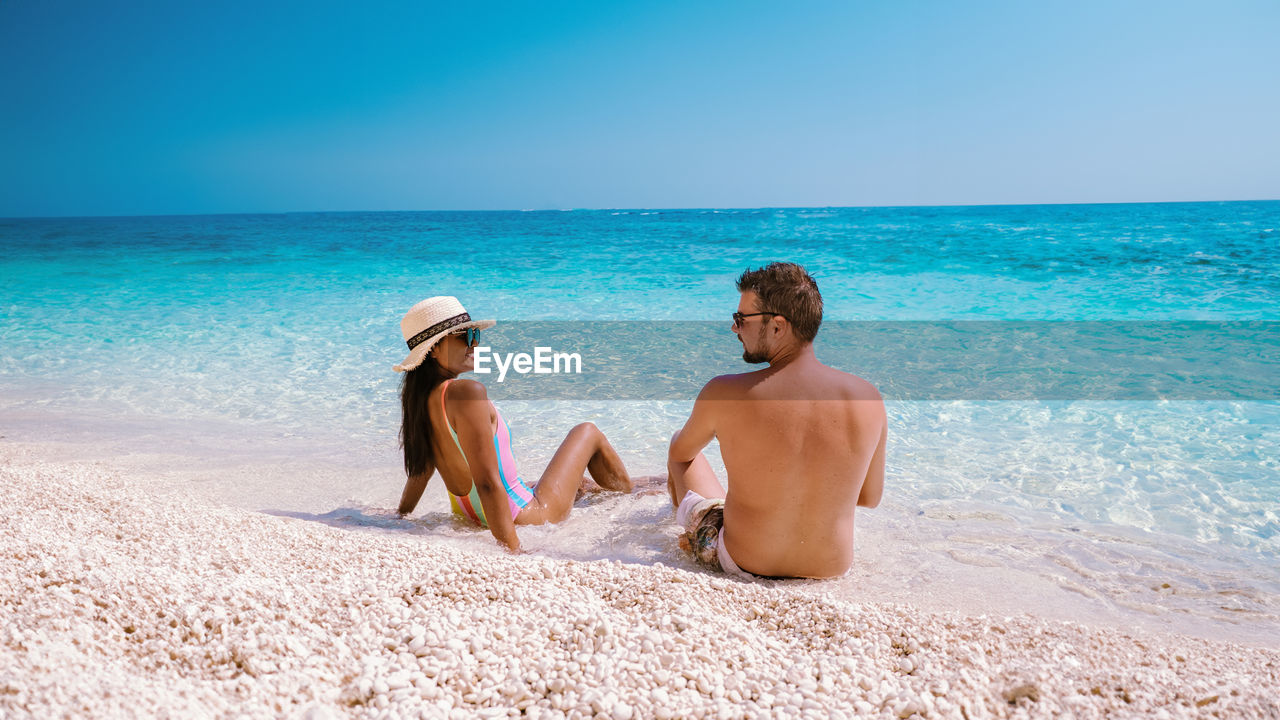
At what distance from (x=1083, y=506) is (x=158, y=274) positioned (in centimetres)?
1959

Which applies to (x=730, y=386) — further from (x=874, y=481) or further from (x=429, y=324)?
(x=429, y=324)

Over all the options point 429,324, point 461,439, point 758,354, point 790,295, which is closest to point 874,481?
point 758,354

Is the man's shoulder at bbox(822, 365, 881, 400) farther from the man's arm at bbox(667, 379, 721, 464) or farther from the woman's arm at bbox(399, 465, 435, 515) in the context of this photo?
the woman's arm at bbox(399, 465, 435, 515)

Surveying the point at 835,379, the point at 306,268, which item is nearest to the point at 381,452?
the point at 835,379

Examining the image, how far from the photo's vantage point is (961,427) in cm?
573

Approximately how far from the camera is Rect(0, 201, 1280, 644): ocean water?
3537 millimetres

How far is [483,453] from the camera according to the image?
3264 millimetres

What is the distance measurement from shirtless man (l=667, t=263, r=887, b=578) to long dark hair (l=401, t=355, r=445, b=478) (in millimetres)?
1289

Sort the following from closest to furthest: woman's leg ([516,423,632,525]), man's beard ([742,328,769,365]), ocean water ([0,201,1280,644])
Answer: man's beard ([742,328,769,365]) < ocean water ([0,201,1280,644]) < woman's leg ([516,423,632,525])

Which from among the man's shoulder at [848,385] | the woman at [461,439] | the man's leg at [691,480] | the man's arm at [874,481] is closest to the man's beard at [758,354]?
the man's shoulder at [848,385]

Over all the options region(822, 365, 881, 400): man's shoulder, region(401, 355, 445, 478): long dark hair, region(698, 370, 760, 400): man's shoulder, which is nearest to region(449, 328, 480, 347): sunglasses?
region(401, 355, 445, 478): long dark hair

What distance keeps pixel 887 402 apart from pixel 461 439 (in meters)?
4.45

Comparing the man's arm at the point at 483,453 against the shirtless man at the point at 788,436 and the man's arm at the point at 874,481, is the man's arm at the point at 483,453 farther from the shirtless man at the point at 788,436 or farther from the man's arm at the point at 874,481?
the man's arm at the point at 874,481

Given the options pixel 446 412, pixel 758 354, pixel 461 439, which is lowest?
pixel 461 439
